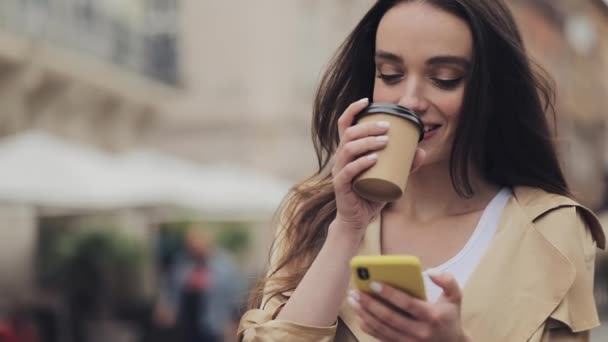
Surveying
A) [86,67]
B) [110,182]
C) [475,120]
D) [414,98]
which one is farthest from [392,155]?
[86,67]

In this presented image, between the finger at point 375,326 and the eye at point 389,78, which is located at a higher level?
the eye at point 389,78

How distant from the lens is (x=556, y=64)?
38.7 meters

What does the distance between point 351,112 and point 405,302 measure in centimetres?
39

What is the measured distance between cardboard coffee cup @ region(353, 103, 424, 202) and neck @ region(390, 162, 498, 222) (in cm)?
28

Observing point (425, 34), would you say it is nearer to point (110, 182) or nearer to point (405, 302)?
point (405, 302)

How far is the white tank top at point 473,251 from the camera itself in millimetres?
1897

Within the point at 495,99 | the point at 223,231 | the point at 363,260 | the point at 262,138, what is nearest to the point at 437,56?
the point at 495,99

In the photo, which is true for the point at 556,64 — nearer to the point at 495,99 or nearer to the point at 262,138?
the point at 262,138

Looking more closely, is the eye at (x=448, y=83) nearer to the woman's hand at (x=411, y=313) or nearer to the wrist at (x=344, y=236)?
the wrist at (x=344, y=236)

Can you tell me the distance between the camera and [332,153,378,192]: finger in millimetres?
1718

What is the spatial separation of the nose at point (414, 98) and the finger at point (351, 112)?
0.09 metres

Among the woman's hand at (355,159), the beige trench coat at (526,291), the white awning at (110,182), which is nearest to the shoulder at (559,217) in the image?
the beige trench coat at (526,291)

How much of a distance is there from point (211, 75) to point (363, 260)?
77.9 feet

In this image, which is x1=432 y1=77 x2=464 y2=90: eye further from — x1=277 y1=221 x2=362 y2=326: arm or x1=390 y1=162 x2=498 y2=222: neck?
x1=277 y1=221 x2=362 y2=326: arm
